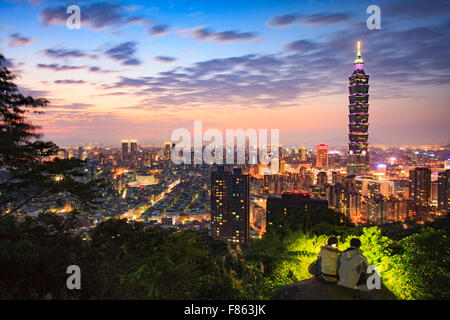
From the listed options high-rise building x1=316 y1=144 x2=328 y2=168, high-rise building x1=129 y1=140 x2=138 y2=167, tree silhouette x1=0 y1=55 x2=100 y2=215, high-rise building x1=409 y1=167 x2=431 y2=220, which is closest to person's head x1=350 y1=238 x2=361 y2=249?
tree silhouette x1=0 y1=55 x2=100 y2=215

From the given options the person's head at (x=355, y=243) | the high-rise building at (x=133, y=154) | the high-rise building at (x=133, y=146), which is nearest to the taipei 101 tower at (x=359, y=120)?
the high-rise building at (x=133, y=154)

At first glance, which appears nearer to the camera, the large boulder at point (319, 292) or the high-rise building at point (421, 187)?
the large boulder at point (319, 292)

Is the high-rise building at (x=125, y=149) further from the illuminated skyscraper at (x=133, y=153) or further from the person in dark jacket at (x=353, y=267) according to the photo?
the person in dark jacket at (x=353, y=267)

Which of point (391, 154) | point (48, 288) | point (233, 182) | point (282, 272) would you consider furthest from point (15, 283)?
point (391, 154)

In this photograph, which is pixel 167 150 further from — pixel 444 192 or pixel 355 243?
pixel 355 243

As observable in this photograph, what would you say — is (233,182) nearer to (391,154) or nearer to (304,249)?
(304,249)

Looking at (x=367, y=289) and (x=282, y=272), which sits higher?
(x=367, y=289)

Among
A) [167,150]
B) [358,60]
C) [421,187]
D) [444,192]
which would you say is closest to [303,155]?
[358,60]
